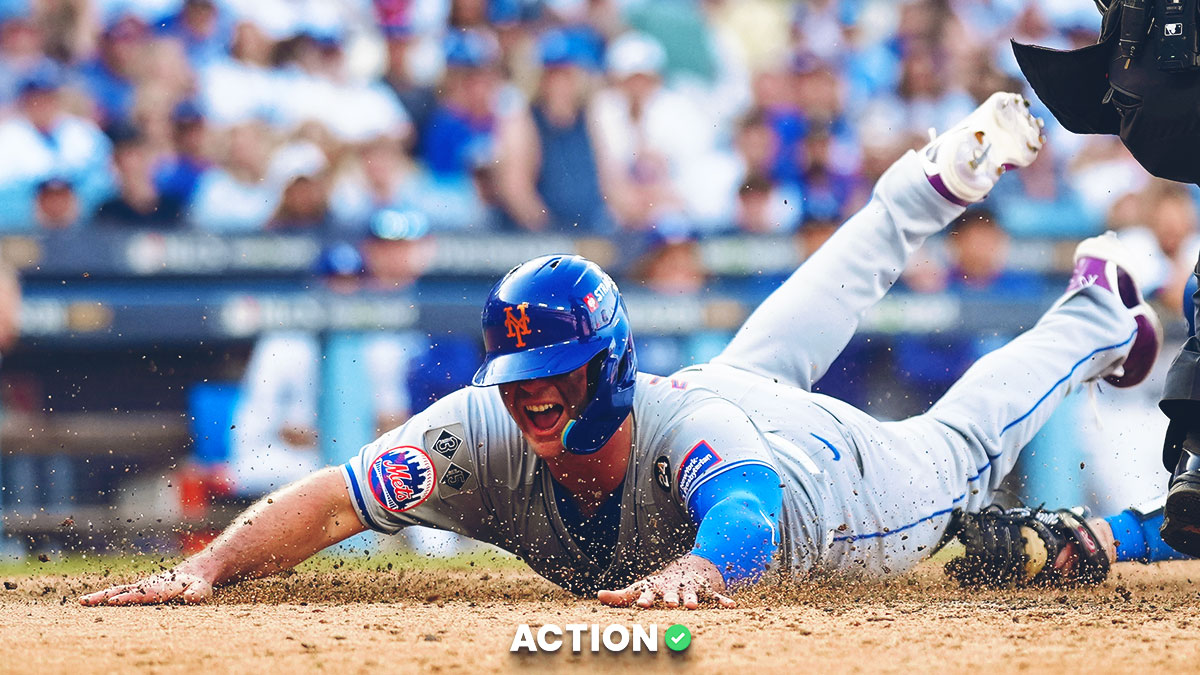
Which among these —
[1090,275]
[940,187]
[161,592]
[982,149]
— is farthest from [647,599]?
[1090,275]

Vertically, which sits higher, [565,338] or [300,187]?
[300,187]

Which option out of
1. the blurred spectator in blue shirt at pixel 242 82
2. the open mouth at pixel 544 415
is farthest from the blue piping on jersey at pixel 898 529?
the blurred spectator in blue shirt at pixel 242 82

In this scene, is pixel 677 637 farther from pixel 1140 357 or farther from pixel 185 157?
pixel 185 157

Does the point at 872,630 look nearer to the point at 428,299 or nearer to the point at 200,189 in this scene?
the point at 428,299

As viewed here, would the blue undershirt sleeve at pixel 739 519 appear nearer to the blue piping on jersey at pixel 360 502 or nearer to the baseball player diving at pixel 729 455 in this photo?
the baseball player diving at pixel 729 455

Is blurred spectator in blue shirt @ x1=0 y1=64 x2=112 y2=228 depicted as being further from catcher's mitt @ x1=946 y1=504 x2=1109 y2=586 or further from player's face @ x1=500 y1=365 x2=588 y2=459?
catcher's mitt @ x1=946 y1=504 x2=1109 y2=586

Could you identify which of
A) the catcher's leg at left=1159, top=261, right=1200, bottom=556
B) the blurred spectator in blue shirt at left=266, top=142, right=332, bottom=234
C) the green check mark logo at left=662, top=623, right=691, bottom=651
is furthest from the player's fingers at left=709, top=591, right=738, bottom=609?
the blurred spectator in blue shirt at left=266, top=142, right=332, bottom=234
